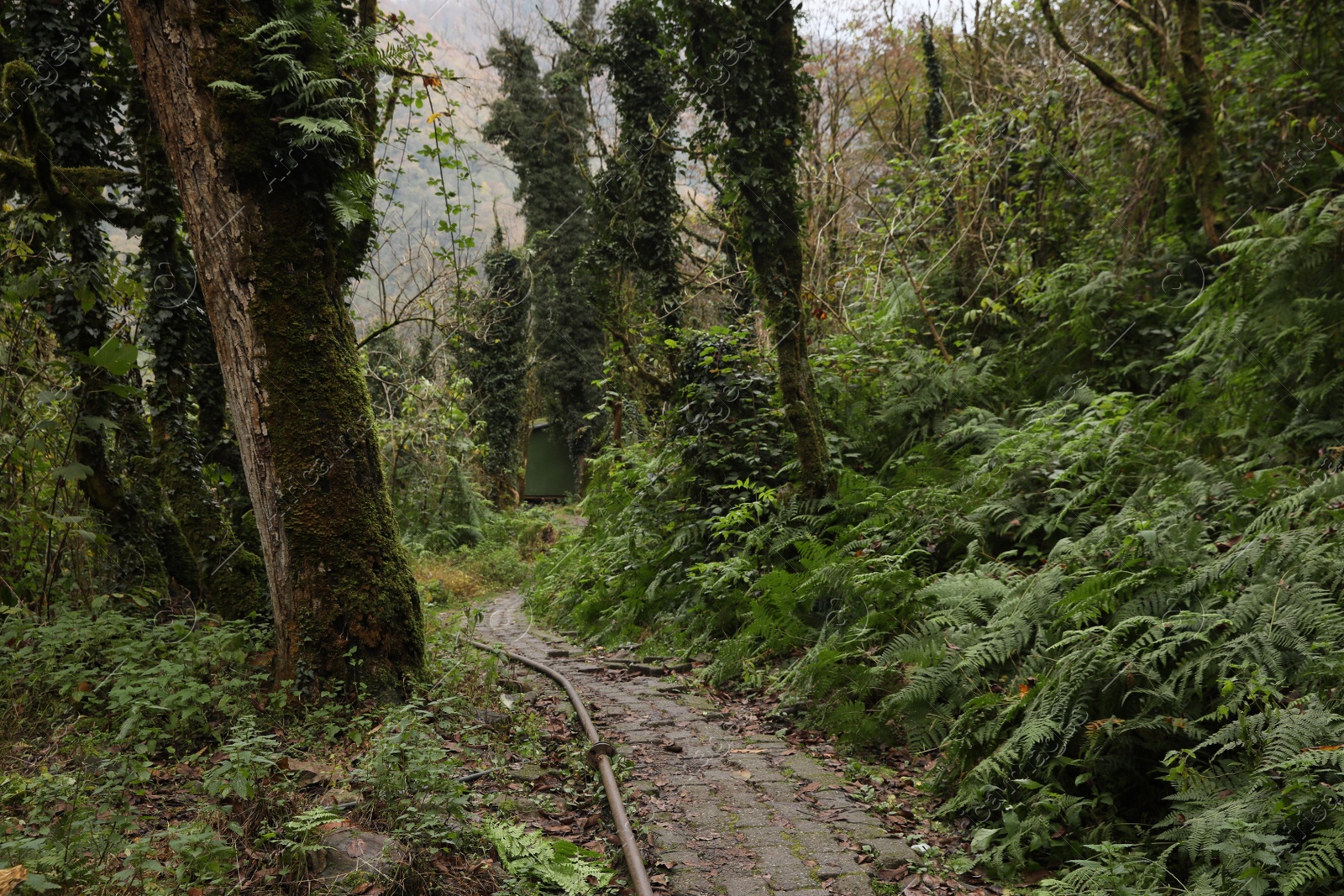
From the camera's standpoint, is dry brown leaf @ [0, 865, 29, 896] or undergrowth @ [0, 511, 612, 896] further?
undergrowth @ [0, 511, 612, 896]

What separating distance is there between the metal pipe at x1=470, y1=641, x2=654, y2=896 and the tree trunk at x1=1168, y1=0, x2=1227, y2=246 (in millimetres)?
8188

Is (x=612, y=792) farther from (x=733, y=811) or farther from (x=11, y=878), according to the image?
(x=11, y=878)

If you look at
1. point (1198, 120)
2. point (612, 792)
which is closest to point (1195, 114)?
point (1198, 120)

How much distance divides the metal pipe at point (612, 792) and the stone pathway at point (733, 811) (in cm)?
13

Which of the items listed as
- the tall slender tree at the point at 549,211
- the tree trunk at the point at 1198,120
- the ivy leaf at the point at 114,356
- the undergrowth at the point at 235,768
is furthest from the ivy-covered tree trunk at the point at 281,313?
the tall slender tree at the point at 549,211

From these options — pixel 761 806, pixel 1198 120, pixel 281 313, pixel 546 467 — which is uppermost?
pixel 1198 120

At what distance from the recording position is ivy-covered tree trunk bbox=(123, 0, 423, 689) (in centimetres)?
475

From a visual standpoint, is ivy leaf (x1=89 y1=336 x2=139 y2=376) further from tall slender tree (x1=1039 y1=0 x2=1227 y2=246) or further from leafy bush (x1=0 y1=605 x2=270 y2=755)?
tall slender tree (x1=1039 y1=0 x2=1227 y2=246)

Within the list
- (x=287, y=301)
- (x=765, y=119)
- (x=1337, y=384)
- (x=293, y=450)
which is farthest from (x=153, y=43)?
(x=1337, y=384)

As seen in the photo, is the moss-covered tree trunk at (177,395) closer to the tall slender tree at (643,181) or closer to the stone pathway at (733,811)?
the stone pathway at (733,811)

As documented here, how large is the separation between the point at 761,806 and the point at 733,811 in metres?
0.18

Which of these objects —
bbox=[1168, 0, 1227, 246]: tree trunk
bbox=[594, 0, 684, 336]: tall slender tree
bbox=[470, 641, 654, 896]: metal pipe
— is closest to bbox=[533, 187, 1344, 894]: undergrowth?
bbox=[1168, 0, 1227, 246]: tree trunk

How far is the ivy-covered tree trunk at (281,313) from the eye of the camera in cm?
475

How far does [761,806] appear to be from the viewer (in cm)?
446
